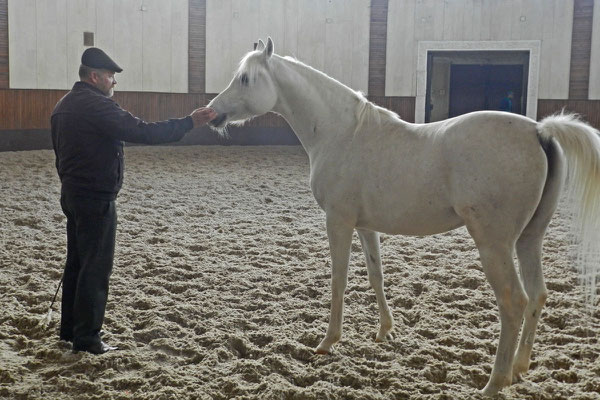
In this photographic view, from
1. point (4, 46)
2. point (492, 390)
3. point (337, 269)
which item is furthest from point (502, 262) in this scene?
point (4, 46)

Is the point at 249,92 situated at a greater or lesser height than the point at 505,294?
greater

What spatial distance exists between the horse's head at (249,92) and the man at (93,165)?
149mm

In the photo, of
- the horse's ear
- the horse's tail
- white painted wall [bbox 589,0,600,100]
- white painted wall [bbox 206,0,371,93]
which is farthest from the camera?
white painted wall [bbox 206,0,371,93]

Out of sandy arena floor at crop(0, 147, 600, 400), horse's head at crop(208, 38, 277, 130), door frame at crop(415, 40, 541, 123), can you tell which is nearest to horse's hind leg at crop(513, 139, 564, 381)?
sandy arena floor at crop(0, 147, 600, 400)

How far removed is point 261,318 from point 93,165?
1.29 metres

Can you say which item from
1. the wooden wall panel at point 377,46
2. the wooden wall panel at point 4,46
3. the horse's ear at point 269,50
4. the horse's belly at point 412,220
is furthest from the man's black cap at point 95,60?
the wooden wall panel at point 377,46

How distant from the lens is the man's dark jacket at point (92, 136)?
268cm

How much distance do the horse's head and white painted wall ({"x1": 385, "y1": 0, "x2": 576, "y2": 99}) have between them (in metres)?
9.28

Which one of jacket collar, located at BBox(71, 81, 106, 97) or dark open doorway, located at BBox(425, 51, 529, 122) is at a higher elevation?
dark open doorway, located at BBox(425, 51, 529, 122)

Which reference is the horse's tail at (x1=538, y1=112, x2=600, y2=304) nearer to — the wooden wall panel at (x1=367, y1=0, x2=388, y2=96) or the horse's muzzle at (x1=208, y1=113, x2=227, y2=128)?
the horse's muzzle at (x1=208, y1=113, x2=227, y2=128)

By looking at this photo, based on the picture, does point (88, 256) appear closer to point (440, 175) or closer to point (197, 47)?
point (440, 175)

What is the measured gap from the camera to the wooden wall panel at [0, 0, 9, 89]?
9758 mm

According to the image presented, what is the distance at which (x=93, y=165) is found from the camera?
2.71m

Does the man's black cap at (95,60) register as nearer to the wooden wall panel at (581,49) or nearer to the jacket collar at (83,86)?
the jacket collar at (83,86)
